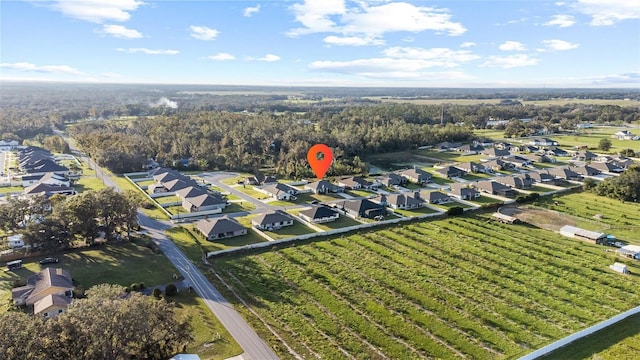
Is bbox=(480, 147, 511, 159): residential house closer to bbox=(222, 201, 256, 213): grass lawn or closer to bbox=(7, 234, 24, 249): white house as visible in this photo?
bbox=(222, 201, 256, 213): grass lawn

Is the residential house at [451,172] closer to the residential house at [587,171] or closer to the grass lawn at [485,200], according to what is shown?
the grass lawn at [485,200]

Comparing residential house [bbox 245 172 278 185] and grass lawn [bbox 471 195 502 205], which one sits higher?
residential house [bbox 245 172 278 185]

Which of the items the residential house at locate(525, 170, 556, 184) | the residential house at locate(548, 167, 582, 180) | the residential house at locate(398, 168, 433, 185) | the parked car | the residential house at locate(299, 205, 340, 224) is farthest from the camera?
the residential house at locate(548, 167, 582, 180)

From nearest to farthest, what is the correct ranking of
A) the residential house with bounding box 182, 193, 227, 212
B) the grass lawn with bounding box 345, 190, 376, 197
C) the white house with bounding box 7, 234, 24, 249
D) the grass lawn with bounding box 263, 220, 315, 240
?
the white house with bounding box 7, 234, 24, 249
the grass lawn with bounding box 263, 220, 315, 240
the residential house with bounding box 182, 193, 227, 212
the grass lawn with bounding box 345, 190, 376, 197

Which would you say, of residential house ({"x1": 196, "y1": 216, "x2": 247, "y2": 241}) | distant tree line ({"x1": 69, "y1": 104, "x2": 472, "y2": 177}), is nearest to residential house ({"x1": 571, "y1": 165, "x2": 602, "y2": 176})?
distant tree line ({"x1": 69, "y1": 104, "x2": 472, "y2": 177})

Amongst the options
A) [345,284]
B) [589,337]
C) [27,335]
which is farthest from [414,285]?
[27,335]

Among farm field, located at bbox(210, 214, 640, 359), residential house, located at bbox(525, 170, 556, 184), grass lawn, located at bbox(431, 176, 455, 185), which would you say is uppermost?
residential house, located at bbox(525, 170, 556, 184)

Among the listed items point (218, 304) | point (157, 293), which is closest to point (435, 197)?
point (218, 304)

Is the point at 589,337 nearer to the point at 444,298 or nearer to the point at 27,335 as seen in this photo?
the point at 444,298
